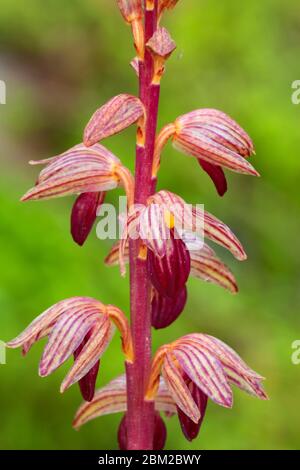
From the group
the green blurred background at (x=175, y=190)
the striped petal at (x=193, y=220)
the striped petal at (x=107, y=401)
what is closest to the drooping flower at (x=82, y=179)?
the striped petal at (x=193, y=220)

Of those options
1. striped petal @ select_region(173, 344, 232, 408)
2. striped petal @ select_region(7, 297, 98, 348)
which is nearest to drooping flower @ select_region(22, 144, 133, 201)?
striped petal @ select_region(7, 297, 98, 348)

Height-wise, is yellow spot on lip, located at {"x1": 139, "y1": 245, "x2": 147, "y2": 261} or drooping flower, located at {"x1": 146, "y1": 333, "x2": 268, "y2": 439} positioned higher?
yellow spot on lip, located at {"x1": 139, "y1": 245, "x2": 147, "y2": 261}

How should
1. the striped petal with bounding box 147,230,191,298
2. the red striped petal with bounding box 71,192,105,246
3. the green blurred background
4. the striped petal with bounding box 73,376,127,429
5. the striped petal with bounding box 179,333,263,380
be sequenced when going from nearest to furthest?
the striped petal with bounding box 147,230,191,298 → the striped petal with bounding box 179,333,263,380 → the red striped petal with bounding box 71,192,105,246 → the striped petal with bounding box 73,376,127,429 → the green blurred background

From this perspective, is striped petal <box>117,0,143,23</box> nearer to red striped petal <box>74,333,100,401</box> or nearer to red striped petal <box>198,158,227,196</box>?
red striped petal <box>198,158,227,196</box>

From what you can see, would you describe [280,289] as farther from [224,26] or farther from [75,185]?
[75,185]

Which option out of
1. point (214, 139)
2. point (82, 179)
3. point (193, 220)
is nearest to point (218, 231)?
point (193, 220)

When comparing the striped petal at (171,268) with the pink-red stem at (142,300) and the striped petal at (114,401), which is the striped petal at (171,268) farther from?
the striped petal at (114,401)
